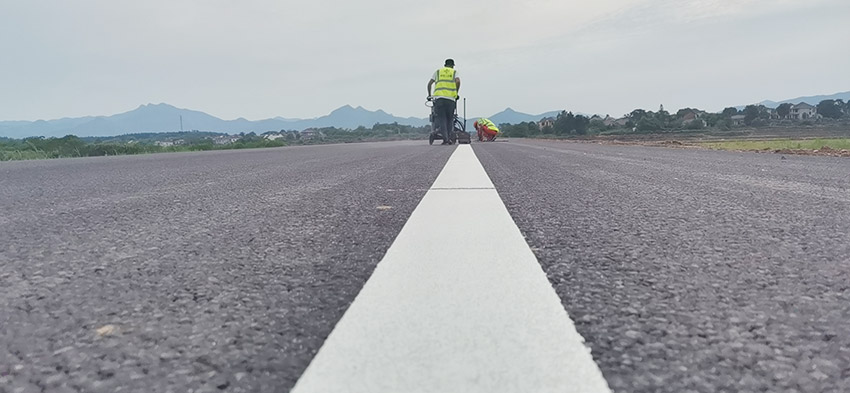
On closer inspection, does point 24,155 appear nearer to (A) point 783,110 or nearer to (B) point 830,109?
(B) point 830,109

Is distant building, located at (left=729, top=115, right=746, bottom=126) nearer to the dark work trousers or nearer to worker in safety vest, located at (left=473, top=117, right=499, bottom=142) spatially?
worker in safety vest, located at (left=473, top=117, right=499, bottom=142)

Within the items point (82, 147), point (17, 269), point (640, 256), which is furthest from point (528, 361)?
point (82, 147)

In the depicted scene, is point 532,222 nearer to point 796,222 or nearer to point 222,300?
point 796,222

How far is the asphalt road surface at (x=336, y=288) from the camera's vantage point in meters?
0.79

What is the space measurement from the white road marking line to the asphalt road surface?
0.04 m

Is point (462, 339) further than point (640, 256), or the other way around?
point (640, 256)

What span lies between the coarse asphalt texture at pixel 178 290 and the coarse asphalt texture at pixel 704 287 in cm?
52

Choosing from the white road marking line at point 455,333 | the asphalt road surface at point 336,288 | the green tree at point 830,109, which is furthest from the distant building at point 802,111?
the white road marking line at point 455,333

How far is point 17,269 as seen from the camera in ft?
4.78

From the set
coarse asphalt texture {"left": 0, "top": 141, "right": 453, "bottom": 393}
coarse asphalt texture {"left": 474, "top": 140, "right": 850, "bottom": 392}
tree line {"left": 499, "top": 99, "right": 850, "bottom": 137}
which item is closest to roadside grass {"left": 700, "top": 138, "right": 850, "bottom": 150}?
coarse asphalt texture {"left": 474, "top": 140, "right": 850, "bottom": 392}

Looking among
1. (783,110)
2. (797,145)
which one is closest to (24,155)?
(797,145)

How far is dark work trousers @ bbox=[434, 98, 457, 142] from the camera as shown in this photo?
1352 centimetres

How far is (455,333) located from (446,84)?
12640 millimetres

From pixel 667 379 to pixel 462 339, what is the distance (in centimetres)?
31
